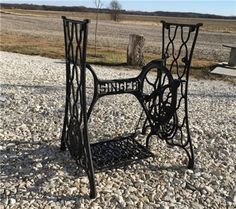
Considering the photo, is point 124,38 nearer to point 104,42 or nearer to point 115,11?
point 104,42

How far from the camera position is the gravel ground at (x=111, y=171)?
3027 mm

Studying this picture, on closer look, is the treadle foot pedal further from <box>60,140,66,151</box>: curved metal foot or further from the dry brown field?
the dry brown field

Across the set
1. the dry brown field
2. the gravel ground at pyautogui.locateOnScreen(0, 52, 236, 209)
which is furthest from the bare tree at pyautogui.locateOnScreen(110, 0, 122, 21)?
the gravel ground at pyautogui.locateOnScreen(0, 52, 236, 209)

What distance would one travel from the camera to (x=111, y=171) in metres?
3.49

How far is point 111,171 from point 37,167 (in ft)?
2.37

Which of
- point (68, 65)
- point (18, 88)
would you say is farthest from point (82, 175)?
point (18, 88)

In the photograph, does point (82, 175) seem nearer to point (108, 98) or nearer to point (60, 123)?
point (60, 123)

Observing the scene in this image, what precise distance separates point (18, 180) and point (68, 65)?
115cm

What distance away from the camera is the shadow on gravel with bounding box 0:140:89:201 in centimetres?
308

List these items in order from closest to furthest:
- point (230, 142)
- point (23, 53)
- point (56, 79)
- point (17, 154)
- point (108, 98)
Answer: point (17, 154)
point (230, 142)
point (108, 98)
point (56, 79)
point (23, 53)

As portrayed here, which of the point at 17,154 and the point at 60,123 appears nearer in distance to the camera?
the point at 17,154

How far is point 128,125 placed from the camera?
4.84 meters

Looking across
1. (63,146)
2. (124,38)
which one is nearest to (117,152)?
(63,146)

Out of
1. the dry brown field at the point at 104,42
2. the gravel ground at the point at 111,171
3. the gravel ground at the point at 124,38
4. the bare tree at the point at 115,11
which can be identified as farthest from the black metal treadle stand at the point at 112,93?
the bare tree at the point at 115,11
